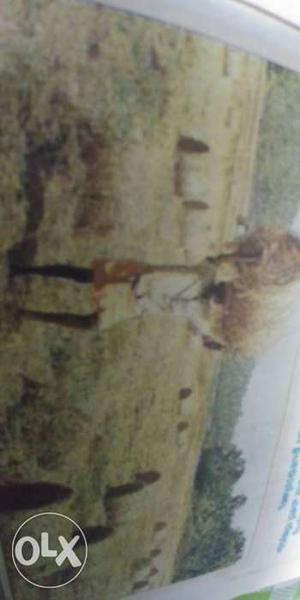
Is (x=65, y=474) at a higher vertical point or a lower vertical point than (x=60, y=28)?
lower

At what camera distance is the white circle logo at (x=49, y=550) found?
24 cm

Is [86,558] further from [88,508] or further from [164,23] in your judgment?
[164,23]

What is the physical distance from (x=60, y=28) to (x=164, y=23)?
3 cm

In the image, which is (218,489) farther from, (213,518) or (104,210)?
(104,210)

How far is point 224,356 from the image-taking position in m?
0.23

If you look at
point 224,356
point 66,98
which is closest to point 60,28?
point 66,98

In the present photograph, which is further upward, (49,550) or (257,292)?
(257,292)

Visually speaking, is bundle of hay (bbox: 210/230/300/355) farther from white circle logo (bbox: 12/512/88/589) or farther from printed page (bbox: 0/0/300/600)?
white circle logo (bbox: 12/512/88/589)

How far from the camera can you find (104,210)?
0.62 ft

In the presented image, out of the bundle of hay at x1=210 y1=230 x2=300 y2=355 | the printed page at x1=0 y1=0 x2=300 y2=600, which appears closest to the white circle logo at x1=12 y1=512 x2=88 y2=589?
the printed page at x1=0 y1=0 x2=300 y2=600

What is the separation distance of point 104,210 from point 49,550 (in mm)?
166

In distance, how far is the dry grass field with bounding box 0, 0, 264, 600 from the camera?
0.17 metres

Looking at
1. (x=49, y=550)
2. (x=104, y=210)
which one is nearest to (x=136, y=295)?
(x=104, y=210)

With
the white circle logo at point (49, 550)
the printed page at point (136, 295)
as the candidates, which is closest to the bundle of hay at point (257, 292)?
the printed page at point (136, 295)
